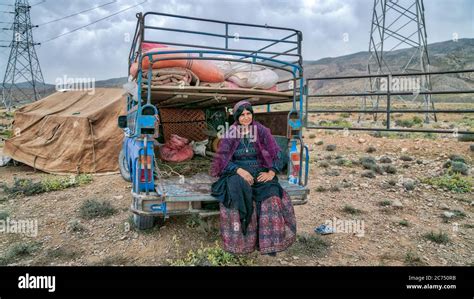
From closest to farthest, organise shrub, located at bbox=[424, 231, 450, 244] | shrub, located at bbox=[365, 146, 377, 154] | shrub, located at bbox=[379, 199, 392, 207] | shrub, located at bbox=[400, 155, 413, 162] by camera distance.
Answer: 1. shrub, located at bbox=[424, 231, 450, 244]
2. shrub, located at bbox=[379, 199, 392, 207]
3. shrub, located at bbox=[400, 155, 413, 162]
4. shrub, located at bbox=[365, 146, 377, 154]

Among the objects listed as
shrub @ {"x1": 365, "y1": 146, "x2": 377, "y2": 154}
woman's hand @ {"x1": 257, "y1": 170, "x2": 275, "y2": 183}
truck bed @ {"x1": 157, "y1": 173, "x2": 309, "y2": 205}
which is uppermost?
shrub @ {"x1": 365, "y1": 146, "x2": 377, "y2": 154}

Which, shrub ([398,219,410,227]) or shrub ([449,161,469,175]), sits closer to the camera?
Answer: shrub ([398,219,410,227])

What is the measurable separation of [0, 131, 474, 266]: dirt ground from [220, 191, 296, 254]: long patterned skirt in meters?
0.40

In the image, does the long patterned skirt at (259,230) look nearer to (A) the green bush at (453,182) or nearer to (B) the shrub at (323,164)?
(A) the green bush at (453,182)

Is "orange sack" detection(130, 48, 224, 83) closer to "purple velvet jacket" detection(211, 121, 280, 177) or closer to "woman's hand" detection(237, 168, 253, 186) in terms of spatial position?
"purple velvet jacket" detection(211, 121, 280, 177)

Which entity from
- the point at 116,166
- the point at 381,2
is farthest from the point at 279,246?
the point at 381,2

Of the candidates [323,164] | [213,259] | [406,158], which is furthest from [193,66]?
[406,158]

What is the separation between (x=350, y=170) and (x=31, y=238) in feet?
22.7

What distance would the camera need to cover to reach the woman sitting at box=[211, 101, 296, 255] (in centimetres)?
356

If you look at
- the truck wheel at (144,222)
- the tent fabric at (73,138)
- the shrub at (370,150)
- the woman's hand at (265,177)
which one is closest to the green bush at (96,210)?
the truck wheel at (144,222)

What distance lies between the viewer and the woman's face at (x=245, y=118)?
387cm

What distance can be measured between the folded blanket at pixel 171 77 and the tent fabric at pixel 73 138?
17.5 ft

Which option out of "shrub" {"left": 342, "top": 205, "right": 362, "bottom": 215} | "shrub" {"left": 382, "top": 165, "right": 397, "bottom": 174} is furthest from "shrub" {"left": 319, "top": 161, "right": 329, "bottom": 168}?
"shrub" {"left": 342, "top": 205, "right": 362, "bottom": 215}

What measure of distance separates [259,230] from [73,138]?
7.14m
